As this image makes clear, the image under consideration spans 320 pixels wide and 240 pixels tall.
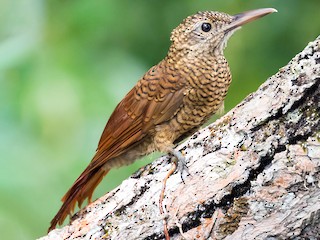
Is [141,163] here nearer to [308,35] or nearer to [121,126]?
[121,126]

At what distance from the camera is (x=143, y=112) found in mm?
1626

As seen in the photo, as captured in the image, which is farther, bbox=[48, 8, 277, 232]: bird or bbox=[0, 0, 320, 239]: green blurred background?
bbox=[0, 0, 320, 239]: green blurred background

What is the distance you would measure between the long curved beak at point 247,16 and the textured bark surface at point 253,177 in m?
0.37

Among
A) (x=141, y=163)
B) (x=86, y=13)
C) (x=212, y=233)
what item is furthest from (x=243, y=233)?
(x=86, y=13)

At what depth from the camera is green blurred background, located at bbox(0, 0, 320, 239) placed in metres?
1.91

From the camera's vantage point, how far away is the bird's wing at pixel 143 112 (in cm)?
161

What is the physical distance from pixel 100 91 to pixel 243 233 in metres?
0.88

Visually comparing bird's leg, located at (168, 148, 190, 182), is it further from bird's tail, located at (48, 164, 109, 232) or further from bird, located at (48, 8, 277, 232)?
bird's tail, located at (48, 164, 109, 232)

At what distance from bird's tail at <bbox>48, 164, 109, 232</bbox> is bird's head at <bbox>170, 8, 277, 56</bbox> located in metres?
0.42

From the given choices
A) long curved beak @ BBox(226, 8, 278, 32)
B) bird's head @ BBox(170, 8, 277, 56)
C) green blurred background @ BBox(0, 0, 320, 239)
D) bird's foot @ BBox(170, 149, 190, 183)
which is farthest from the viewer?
green blurred background @ BBox(0, 0, 320, 239)

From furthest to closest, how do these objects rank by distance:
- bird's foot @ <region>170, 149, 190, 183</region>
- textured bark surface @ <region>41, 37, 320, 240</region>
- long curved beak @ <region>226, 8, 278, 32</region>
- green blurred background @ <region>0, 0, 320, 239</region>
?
green blurred background @ <region>0, 0, 320, 239</region>, long curved beak @ <region>226, 8, 278, 32</region>, bird's foot @ <region>170, 149, 190, 183</region>, textured bark surface @ <region>41, 37, 320, 240</region>

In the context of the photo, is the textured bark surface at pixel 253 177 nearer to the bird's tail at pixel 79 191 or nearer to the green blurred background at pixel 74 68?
the bird's tail at pixel 79 191

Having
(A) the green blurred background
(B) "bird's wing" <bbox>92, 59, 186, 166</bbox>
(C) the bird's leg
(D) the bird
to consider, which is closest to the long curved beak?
(D) the bird

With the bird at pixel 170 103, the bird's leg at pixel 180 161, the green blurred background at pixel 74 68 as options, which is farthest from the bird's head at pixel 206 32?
the bird's leg at pixel 180 161
